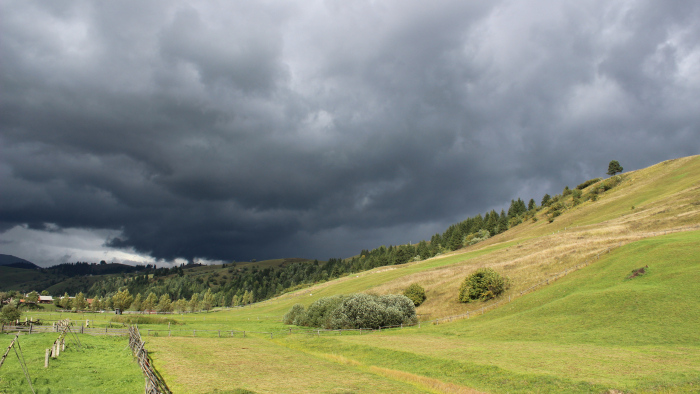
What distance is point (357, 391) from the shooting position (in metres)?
23.2

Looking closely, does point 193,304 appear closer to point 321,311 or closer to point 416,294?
point 321,311

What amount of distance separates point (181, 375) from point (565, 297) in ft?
154

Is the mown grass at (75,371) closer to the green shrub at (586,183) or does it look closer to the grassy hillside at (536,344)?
the grassy hillside at (536,344)

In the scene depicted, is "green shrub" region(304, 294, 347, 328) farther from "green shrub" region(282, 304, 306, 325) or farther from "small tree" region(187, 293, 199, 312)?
"small tree" region(187, 293, 199, 312)

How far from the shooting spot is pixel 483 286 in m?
64.7

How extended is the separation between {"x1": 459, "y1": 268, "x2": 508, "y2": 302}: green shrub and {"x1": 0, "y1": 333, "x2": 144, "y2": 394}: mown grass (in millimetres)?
54433

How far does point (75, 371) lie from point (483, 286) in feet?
196

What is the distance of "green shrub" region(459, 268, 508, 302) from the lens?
64.3 meters

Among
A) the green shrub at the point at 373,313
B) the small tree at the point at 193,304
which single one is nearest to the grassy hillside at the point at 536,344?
the green shrub at the point at 373,313

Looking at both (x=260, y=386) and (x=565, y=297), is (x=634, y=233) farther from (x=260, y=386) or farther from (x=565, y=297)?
(x=260, y=386)

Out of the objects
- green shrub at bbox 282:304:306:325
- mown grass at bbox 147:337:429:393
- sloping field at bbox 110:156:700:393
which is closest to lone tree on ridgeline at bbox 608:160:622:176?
sloping field at bbox 110:156:700:393

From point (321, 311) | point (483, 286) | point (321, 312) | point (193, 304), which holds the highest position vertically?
point (483, 286)

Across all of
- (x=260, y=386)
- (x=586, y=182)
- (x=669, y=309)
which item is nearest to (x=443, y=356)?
(x=260, y=386)

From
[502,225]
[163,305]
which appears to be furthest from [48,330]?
[502,225]
